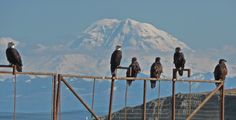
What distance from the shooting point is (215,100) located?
55.6 m

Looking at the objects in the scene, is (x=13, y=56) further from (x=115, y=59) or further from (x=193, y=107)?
(x=193, y=107)

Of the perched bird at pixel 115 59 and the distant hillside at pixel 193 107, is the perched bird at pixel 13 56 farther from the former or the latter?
the distant hillside at pixel 193 107

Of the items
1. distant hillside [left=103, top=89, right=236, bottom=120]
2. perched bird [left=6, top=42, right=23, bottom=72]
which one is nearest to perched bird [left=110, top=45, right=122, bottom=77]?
perched bird [left=6, top=42, right=23, bottom=72]

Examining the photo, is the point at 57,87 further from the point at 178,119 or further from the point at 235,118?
the point at 235,118

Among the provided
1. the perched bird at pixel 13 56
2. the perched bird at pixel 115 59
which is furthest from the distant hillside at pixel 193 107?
the perched bird at pixel 13 56

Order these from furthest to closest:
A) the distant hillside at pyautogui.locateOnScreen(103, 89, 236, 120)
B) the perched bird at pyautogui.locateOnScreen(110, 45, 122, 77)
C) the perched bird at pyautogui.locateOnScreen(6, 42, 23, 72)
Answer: the distant hillside at pyautogui.locateOnScreen(103, 89, 236, 120), the perched bird at pyautogui.locateOnScreen(110, 45, 122, 77), the perched bird at pyautogui.locateOnScreen(6, 42, 23, 72)

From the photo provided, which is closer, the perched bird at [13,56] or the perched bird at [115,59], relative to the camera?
the perched bird at [13,56]

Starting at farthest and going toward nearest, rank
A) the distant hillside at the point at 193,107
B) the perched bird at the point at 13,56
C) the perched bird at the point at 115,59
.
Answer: the distant hillside at the point at 193,107 < the perched bird at the point at 115,59 < the perched bird at the point at 13,56

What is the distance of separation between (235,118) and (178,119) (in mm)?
6757

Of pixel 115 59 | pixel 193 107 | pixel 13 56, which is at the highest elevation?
pixel 115 59

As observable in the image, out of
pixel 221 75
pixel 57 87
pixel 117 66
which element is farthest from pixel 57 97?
pixel 221 75

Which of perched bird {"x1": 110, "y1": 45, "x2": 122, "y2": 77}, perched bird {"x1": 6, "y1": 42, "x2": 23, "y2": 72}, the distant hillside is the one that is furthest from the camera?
the distant hillside

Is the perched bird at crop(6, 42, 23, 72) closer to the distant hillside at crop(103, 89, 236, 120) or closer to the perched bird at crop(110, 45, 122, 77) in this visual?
the perched bird at crop(110, 45, 122, 77)

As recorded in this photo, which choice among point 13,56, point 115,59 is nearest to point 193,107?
point 115,59
